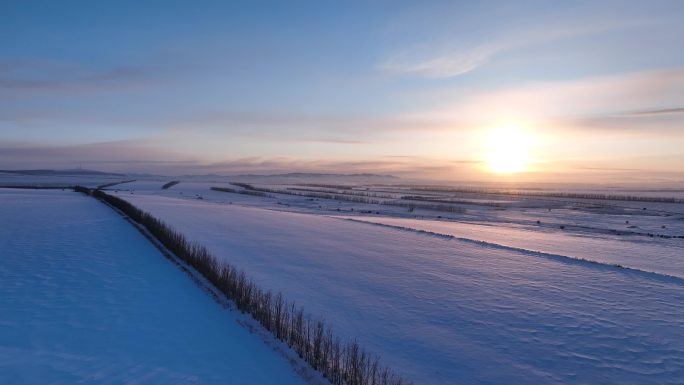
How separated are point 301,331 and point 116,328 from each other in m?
3.62

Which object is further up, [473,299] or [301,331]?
[301,331]

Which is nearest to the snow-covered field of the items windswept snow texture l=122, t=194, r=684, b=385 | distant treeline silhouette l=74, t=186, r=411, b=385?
windswept snow texture l=122, t=194, r=684, b=385

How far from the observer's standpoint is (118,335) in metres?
8.05

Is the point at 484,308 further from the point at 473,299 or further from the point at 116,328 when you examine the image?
the point at 116,328

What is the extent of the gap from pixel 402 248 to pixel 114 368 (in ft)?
44.9

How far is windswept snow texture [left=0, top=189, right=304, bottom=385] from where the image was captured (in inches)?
262

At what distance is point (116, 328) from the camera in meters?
8.41

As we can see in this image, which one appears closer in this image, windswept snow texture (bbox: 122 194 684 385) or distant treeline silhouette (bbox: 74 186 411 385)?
distant treeline silhouette (bbox: 74 186 411 385)

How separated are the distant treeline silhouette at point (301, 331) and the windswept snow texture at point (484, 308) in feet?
1.68

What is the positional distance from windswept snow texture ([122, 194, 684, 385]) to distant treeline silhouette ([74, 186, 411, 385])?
0.51 meters

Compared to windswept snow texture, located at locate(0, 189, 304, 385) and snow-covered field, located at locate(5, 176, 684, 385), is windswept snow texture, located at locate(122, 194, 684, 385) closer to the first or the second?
snow-covered field, located at locate(5, 176, 684, 385)

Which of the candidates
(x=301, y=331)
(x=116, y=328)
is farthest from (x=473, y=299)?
(x=116, y=328)

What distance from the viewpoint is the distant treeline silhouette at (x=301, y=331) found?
6.43m

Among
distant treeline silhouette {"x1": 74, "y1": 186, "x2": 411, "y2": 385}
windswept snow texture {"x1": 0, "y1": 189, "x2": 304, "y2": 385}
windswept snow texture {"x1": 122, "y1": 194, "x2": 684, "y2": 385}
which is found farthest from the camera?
windswept snow texture {"x1": 122, "y1": 194, "x2": 684, "y2": 385}
